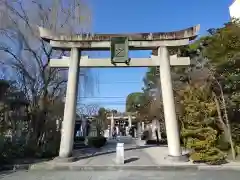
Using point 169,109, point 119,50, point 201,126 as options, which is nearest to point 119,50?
point 119,50

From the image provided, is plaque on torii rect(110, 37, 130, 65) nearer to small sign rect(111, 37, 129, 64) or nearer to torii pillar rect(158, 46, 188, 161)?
small sign rect(111, 37, 129, 64)

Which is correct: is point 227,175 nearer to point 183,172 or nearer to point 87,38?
point 183,172

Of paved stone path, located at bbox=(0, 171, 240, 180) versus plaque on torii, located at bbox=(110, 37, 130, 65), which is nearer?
paved stone path, located at bbox=(0, 171, 240, 180)

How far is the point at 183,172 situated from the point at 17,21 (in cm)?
1399

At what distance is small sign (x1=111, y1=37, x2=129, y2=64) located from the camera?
50.6 ft

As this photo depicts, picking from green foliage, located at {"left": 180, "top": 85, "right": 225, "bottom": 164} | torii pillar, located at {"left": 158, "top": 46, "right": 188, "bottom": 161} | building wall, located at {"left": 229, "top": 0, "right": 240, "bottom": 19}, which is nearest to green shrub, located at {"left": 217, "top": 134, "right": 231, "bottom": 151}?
green foliage, located at {"left": 180, "top": 85, "right": 225, "bottom": 164}

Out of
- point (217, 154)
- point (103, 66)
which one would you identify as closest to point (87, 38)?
point (103, 66)

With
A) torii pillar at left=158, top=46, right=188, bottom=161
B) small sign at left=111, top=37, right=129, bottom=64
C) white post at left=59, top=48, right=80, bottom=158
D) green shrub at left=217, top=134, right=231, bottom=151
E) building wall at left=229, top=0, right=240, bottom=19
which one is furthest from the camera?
building wall at left=229, top=0, right=240, bottom=19

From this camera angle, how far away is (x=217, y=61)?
17.2 metres

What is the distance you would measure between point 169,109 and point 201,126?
189cm

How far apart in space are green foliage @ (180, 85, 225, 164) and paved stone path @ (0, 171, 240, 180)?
6.37 ft

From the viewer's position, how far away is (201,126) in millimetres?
14875

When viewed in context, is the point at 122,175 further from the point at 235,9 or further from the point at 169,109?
the point at 235,9

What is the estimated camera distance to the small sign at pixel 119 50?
1543cm
